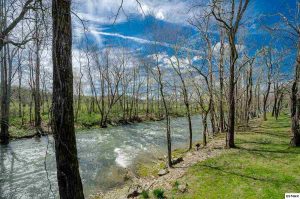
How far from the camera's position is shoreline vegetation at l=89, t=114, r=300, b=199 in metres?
8.94

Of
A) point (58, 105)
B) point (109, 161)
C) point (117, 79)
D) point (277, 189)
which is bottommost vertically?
point (109, 161)

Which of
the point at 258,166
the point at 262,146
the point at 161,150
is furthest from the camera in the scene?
the point at 161,150

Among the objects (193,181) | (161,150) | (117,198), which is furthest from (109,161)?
(193,181)

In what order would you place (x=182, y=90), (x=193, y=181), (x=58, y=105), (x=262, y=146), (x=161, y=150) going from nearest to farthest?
(x=58, y=105) < (x=193, y=181) < (x=262, y=146) < (x=182, y=90) < (x=161, y=150)

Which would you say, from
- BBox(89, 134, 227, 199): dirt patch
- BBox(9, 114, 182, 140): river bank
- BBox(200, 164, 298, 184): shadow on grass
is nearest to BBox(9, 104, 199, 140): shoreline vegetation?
BBox(9, 114, 182, 140): river bank

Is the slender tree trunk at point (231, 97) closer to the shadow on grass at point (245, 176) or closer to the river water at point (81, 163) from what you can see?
the shadow on grass at point (245, 176)

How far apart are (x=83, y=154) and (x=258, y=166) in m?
14.2

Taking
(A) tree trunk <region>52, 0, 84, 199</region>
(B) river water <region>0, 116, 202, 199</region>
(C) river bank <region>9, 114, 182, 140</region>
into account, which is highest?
(A) tree trunk <region>52, 0, 84, 199</region>

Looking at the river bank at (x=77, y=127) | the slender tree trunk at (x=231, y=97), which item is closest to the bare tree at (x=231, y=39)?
the slender tree trunk at (x=231, y=97)

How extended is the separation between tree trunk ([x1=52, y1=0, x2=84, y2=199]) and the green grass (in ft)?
19.2

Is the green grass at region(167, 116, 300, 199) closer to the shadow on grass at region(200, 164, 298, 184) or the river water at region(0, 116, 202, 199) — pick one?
the shadow on grass at region(200, 164, 298, 184)

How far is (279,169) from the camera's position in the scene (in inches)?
414

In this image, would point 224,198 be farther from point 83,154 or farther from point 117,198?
point 83,154

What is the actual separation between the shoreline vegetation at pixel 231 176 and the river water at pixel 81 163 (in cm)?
207
